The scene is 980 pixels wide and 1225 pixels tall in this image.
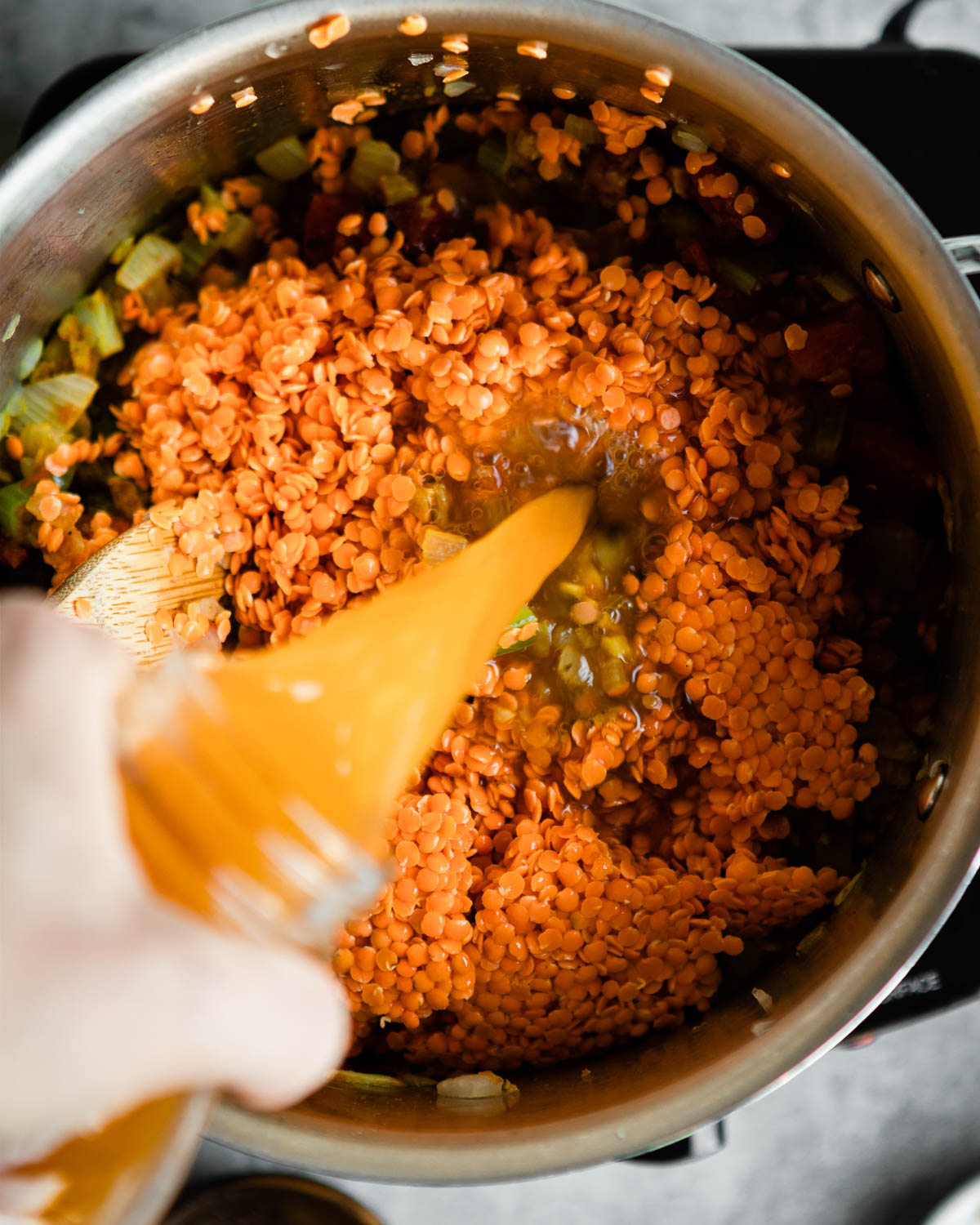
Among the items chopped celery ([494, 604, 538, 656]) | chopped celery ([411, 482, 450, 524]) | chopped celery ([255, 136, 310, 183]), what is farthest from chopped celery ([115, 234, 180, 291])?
chopped celery ([494, 604, 538, 656])

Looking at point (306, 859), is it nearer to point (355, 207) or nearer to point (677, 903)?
point (677, 903)

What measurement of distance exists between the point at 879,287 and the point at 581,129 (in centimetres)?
30

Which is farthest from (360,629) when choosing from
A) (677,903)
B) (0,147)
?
(0,147)

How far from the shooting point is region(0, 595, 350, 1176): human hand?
16.8 inches

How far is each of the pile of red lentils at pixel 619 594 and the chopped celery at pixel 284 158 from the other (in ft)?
0.09

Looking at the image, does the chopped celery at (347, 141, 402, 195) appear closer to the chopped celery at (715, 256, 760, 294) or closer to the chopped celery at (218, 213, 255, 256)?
the chopped celery at (218, 213, 255, 256)

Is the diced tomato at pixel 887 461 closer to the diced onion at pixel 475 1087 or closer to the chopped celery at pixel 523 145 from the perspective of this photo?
the chopped celery at pixel 523 145

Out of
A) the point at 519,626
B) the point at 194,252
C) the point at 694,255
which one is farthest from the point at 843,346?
the point at 194,252

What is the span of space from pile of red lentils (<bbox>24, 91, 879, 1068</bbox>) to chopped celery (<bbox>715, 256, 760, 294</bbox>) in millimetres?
23

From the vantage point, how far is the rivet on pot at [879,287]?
79 cm

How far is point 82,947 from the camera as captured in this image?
0.44 meters

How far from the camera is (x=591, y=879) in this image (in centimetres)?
88

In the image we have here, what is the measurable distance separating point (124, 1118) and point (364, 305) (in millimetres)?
664

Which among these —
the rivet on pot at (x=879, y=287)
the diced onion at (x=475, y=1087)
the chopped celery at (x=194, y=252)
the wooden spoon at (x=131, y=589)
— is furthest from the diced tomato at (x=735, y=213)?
the diced onion at (x=475, y=1087)
